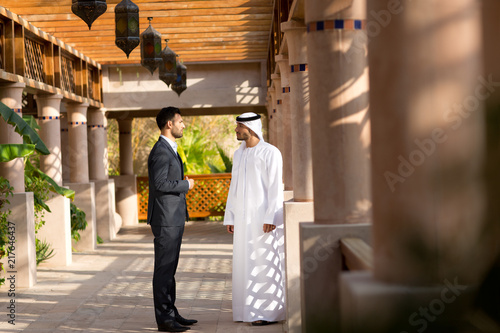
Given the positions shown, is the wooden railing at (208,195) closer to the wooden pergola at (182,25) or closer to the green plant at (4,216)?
the wooden pergola at (182,25)

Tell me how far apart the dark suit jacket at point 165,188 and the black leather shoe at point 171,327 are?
2.73 feet

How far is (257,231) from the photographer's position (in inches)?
249

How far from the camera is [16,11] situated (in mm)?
9953

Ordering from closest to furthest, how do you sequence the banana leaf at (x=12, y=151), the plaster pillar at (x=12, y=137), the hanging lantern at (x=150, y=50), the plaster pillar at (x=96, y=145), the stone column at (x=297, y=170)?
1. the stone column at (x=297, y=170)
2. the banana leaf at (x=12, y=151)
3. the hanging lantern at (x=150, y=50)
4. the plaster pillar at (x=12, y=137)
5. the plaster pillar at (x=96, y=145)

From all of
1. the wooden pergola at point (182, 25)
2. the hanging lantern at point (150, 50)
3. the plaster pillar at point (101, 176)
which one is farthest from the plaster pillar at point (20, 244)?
the plaster pillar at point (101, 176)

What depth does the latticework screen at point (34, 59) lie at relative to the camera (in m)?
10.5

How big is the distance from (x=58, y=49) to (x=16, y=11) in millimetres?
2248

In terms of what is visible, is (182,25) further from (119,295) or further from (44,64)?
(119,295)

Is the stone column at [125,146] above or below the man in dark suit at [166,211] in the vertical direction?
above

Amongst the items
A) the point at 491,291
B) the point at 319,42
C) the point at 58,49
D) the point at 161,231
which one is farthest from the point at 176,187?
the point at 58,49

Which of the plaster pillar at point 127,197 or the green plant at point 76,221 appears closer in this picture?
the green plant at point 76,221

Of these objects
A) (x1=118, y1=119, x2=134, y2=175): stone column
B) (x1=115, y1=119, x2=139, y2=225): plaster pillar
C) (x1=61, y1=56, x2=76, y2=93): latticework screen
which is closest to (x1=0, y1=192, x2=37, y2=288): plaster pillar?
(x1=61, y1=56, x2=76, y2=93): latticework screen

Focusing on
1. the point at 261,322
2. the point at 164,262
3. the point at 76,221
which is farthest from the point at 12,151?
the point at 76,221

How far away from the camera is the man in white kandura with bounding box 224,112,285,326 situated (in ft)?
20.7
